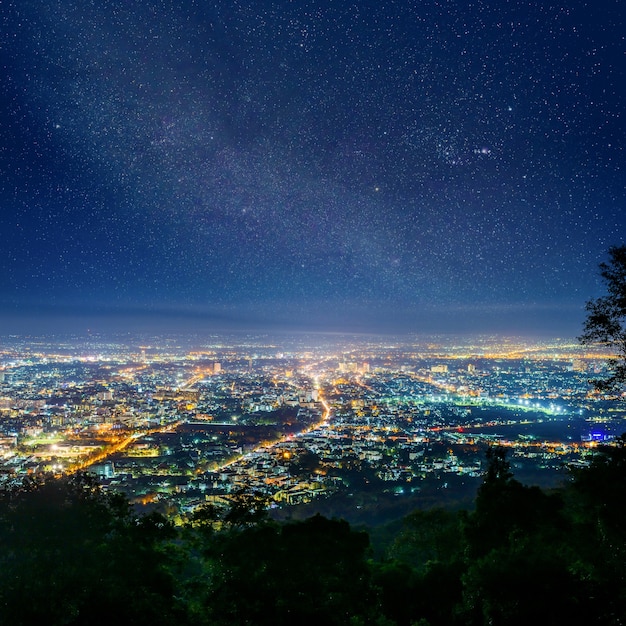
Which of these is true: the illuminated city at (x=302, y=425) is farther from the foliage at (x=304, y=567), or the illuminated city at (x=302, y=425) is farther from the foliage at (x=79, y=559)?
the foliage at (x=79, y=559)

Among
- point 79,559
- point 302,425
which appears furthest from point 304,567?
point 302,425

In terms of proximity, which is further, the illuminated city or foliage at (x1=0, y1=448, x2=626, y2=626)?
the illuminated city

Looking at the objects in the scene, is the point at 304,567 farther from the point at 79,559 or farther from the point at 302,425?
the point at 302,425

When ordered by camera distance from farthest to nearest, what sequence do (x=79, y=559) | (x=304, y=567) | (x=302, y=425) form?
(x=302, y=425)
(x=304, y=567)
(x=79, y=559)

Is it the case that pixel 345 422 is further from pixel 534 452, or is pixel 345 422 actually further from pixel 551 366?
pixel 551 366

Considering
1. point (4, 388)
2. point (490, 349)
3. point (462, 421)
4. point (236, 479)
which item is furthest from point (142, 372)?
point (490, 349)

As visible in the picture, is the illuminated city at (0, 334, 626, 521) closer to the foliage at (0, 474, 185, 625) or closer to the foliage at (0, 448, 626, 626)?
the foliage at (0, 448, 626, 626)

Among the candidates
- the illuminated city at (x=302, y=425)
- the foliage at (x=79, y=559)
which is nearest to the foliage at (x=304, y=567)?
the foliage at (x=79, y=559)

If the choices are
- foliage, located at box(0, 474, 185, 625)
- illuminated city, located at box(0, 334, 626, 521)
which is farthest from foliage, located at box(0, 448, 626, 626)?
illuminated city, located at box(0, 334, 626, 521)
